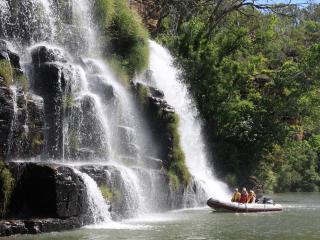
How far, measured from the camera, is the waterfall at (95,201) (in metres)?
→ 17.2

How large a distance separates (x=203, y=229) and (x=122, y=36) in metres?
14.3

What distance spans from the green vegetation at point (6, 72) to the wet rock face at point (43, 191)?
2585 mm

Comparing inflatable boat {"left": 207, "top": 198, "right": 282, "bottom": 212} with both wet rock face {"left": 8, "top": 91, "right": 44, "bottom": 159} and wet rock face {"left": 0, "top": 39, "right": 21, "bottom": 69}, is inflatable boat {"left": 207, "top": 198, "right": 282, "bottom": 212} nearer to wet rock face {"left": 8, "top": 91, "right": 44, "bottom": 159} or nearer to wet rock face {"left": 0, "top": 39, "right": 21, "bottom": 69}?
wet rock face {"left": 8, "top": 91, "right": 44, "bottom": 159}

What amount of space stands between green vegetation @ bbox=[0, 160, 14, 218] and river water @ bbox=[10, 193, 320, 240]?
168cm

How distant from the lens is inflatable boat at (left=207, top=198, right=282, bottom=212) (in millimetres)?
24141

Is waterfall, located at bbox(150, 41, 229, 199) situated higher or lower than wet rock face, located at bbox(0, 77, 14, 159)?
higher

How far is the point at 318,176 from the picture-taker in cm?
6028

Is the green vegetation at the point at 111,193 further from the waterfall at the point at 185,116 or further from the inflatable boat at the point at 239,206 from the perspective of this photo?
the waterfall at the point at 185,116

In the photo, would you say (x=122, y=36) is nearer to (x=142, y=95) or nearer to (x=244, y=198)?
(x=142, y=95)

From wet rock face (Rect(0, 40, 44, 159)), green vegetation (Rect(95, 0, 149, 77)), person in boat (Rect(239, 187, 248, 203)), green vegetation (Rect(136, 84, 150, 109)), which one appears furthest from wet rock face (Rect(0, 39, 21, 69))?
person in boat (Rect(239, 187, 248, 203))

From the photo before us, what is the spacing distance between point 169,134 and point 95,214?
10061 mm

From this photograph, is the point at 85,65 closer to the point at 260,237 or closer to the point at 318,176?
the point at 260,237

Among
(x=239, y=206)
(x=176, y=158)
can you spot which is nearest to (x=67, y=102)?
(x=176, y=158)

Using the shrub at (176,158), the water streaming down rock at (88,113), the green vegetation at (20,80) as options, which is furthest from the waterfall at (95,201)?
the shrub at (176,158)
